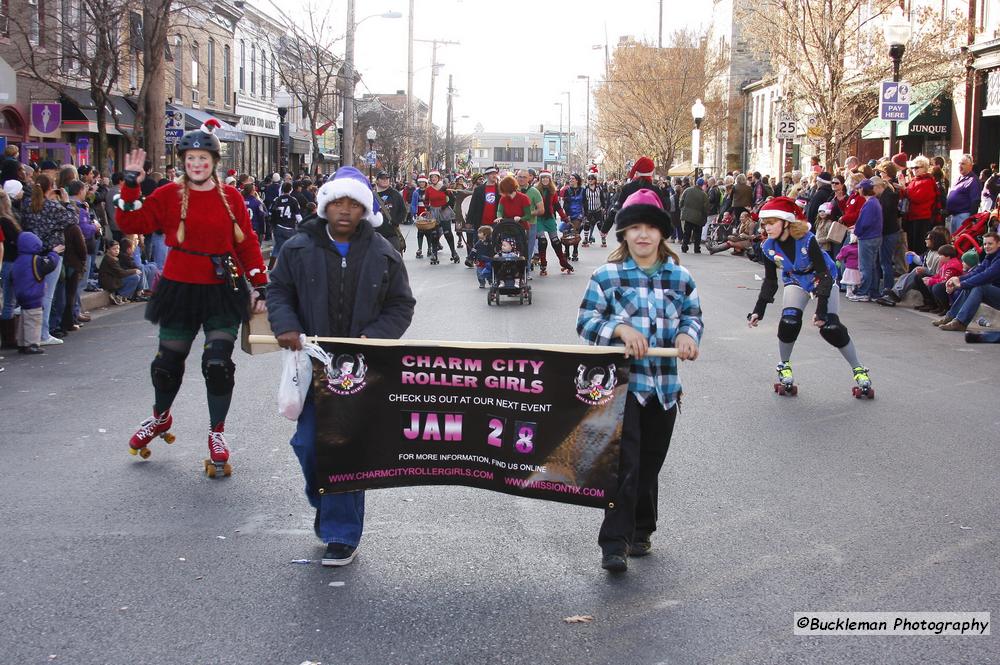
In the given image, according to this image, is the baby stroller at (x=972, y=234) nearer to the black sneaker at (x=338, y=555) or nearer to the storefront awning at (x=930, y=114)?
the black sneaker at (x=338, y=555)

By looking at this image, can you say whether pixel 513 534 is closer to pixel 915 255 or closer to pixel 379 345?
pixel 379 345

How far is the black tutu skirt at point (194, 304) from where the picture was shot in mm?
6688

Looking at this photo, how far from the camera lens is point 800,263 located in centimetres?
954

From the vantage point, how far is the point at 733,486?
6746 mm

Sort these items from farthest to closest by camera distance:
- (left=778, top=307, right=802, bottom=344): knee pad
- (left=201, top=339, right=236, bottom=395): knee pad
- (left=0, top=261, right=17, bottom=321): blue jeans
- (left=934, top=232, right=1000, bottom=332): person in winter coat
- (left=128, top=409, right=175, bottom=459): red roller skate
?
(left=934, top=232, right=1000, bottom=332): person in winter coat < (left=0, top=261, right=17, bottom=321): blue jeans < (left=778, top=307, right=802, bottom=344): knee pad < (left=128, top=409, right=175, bottom=459): red roller skate < (left=201, top=339, right=236, bottom=395): knee pad

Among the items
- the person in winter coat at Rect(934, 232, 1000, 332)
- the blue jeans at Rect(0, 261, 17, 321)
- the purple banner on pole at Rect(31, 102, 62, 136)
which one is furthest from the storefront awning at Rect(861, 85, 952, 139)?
the blue jeans at Rect(0, 261, 17, 321)

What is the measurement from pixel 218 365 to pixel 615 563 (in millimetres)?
2806

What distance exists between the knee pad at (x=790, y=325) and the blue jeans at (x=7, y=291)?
7.67 m

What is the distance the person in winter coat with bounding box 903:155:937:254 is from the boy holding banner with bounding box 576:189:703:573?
47.7 ft

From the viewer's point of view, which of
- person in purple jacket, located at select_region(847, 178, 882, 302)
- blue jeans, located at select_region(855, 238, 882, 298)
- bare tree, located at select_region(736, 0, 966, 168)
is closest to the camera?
person in purple jacket, located at select_region(847, 178, 882, 302)

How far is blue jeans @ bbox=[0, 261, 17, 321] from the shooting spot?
11.7 meters

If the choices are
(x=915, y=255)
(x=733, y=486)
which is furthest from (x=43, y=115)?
(x=733, y=486)

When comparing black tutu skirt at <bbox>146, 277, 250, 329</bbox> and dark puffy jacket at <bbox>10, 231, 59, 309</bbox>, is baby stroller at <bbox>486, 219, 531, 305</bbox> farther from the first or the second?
Result: black tutu skirt at <bbox>146, 277, 250, 329</bbox>

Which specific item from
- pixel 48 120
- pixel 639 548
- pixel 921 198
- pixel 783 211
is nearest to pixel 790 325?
pixel 783 211
